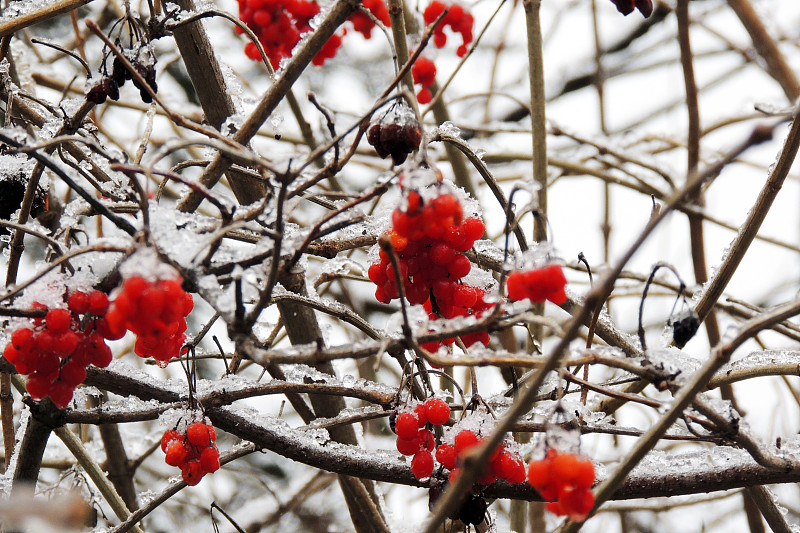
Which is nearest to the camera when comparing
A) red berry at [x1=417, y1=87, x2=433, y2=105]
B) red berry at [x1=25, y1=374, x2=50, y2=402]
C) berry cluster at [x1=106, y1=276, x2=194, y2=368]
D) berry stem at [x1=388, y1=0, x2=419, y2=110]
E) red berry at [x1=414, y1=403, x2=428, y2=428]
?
berry cluster at [x1=106, y1=276, x2=194, y2=368]

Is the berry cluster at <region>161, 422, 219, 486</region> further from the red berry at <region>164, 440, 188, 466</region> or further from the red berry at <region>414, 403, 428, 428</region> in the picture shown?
the red berry at <region>414, 403, 428, 428</region>

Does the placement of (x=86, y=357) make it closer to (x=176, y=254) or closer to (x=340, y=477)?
(x=176, y=254)

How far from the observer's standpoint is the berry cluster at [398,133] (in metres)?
1.02

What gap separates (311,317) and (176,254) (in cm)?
81

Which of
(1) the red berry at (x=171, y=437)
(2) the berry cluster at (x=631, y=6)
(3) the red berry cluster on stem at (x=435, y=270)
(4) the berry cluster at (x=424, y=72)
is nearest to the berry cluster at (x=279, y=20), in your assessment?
(4) the berry cluster at (x=424, y=72)

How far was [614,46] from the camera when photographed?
4488mm

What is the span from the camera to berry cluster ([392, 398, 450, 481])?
111cm

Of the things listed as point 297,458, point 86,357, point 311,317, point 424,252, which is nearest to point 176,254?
point 86,357

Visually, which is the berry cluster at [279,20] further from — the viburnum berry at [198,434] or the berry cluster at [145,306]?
the berry cluster at [145,306]

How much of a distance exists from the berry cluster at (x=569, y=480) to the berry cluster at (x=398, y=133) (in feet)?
1.49

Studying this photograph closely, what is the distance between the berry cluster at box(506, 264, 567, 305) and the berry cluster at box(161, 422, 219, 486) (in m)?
0.53

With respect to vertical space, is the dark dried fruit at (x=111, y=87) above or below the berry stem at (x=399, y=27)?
below

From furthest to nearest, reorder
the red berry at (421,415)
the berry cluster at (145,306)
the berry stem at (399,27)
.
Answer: the berry stem at (399,27) < the red berry at (421,415) < the berry cluster at (145,306)

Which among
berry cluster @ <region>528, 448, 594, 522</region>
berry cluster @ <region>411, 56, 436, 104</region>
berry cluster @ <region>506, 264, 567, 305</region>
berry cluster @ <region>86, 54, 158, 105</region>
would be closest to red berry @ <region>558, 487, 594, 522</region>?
berry cluster @ <region>528, 448, 594, 522</region>
